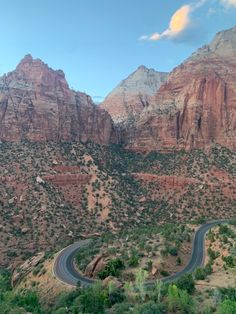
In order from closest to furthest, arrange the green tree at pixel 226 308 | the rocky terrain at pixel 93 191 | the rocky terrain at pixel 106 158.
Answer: the green tree at pixel 226 308
the rocky terrain at pixel 93 191
the rocky terrain at pixel 106 158

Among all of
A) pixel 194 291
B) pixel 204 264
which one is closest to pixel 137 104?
pixel 204 264

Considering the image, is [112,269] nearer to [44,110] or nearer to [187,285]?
[187,285]

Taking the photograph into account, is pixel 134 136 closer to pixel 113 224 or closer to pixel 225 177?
pixel 225 177

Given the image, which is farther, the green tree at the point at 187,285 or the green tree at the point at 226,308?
the green tree at the point at 187,285

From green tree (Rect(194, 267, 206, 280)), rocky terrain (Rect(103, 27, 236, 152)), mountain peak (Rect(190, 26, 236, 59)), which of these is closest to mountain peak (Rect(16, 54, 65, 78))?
rocky terrain (Rect(103, 27, 236, 152))

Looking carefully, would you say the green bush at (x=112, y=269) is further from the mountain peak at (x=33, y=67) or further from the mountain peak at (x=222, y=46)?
the mountain peak at (x=222, y=46)

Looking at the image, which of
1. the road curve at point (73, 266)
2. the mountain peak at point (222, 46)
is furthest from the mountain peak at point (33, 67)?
the road curve at point (73, 266)

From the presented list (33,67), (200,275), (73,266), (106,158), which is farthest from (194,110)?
(200,275)
